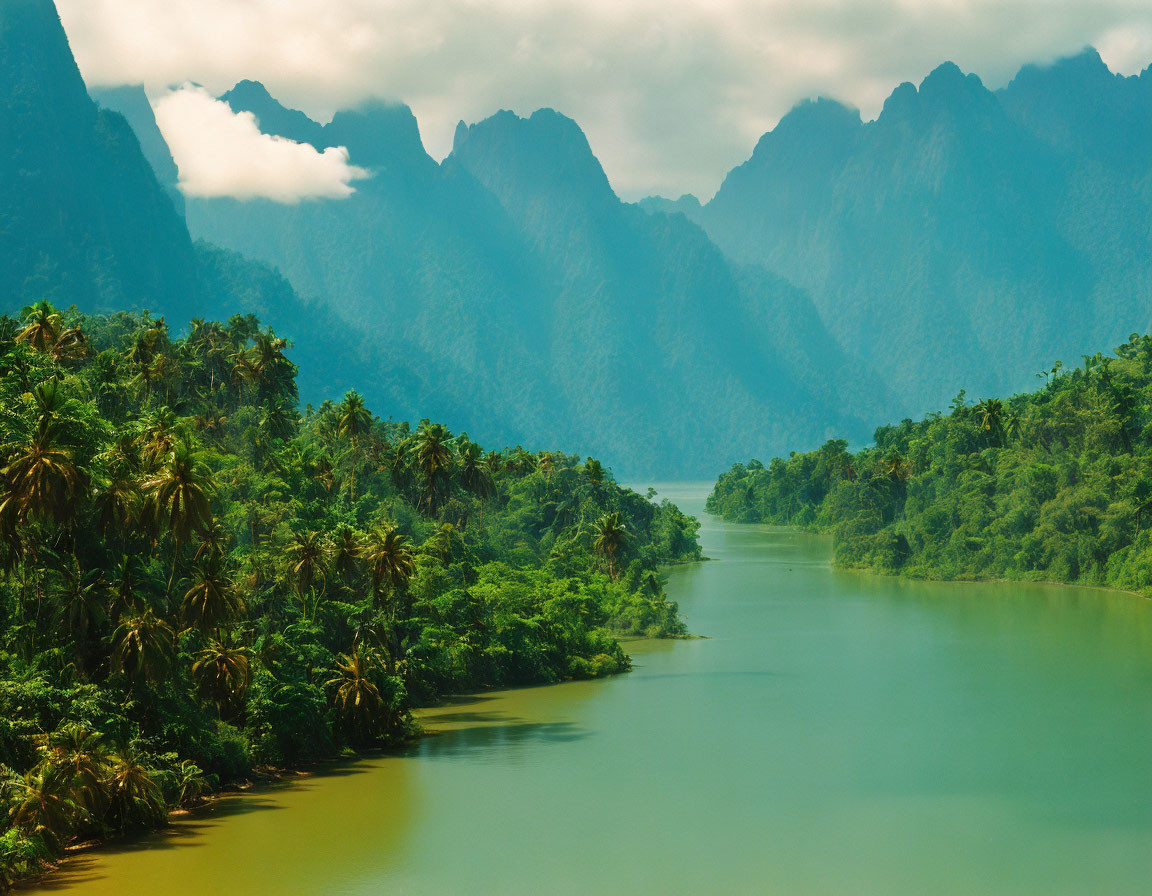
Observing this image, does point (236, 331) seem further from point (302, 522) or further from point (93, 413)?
point (93, 413)

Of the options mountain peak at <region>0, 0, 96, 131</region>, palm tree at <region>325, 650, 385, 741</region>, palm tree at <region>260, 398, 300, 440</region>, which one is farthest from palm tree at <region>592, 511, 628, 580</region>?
mountain peak at <region>0, 0, 96, 131</region>

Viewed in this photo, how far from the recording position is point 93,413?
37.2m

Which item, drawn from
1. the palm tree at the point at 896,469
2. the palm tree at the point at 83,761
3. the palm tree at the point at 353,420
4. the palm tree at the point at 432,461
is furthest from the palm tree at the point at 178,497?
the palm tree at the point at 896,469

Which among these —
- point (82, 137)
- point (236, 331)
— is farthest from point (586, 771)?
point (82, 137)

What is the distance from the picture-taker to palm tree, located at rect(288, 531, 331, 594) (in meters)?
45.0

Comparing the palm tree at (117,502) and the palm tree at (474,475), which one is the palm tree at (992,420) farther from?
the palm tree at (117,502)

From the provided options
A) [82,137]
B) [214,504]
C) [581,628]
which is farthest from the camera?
[82,137]

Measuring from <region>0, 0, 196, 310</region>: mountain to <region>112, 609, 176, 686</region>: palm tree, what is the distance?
133m

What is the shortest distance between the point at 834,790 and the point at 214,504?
27817 mm

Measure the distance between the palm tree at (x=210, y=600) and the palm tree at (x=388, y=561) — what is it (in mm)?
9997

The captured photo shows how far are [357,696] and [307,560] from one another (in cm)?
625

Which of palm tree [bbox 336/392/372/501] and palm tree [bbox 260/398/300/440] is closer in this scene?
palm tree [bbox 260/398/300/440]

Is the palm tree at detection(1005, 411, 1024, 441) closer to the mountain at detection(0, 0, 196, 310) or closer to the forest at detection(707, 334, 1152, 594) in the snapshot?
the forest at detection(707, 334, 1152, 594)

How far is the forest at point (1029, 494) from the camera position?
95.6m
